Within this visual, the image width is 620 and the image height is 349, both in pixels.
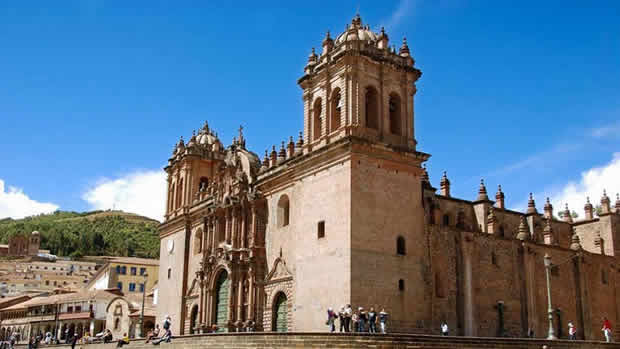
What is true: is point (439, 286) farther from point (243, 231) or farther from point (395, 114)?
point (243, 231)

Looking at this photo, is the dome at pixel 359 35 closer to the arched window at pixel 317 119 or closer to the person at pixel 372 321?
the arched window at pixel 317 119

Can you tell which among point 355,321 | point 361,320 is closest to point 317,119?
point 355,321

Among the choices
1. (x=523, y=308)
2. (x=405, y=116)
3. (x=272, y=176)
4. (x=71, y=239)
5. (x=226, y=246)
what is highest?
(x=71, y=239)

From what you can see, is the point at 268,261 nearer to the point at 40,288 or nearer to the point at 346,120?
the point at 346,120

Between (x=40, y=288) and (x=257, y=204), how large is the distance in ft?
258

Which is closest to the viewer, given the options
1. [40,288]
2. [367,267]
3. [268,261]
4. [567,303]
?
[367,267]

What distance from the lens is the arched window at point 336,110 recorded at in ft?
102

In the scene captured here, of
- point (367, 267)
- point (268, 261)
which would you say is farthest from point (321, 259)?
point (268, 261)

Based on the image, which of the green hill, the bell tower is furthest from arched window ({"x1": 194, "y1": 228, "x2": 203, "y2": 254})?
the green hill

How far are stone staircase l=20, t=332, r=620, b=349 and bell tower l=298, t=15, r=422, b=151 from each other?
32.7ft

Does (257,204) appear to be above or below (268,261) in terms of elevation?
above

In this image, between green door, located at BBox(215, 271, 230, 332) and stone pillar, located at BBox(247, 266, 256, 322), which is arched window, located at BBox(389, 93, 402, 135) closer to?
stone pillar, located at BBox(247, 266, 256, 322)

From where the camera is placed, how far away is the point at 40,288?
10175 cm

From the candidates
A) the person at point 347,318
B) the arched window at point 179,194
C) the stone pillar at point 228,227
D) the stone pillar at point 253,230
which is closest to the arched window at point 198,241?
the arched window at point 179,194
